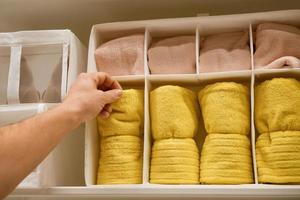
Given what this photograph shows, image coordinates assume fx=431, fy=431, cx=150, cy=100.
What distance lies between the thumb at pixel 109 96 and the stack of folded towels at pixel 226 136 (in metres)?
0.22

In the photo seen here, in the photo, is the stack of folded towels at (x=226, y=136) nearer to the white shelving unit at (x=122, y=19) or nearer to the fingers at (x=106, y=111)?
the white shelving unit at (x=122, y=19)

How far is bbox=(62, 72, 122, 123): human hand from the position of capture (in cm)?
100

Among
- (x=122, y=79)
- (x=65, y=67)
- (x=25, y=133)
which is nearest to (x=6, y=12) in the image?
(x=65, y=67)

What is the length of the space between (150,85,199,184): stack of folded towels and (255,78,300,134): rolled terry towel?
17cm

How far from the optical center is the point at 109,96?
107 cm

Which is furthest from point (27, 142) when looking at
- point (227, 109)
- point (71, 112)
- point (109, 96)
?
point (227, 109)

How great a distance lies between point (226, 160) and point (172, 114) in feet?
0.57

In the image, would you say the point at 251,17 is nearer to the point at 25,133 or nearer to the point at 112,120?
the point at 112,120

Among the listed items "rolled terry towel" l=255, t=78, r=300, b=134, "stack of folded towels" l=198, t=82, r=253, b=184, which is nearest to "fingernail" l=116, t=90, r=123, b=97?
"stack of folded towels" l=198, t=82, r=253, b=184

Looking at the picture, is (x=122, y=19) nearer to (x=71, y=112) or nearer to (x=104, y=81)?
(x=104, y=81)

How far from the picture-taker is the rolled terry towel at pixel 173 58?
1152 millimetres

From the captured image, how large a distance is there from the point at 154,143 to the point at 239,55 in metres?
0.32

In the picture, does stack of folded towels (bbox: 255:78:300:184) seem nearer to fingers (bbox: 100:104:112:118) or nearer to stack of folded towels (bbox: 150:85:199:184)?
stack of folded towels (bbox: 150:85:199:184)

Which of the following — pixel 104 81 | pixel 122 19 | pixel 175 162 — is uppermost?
pixel 122 19
